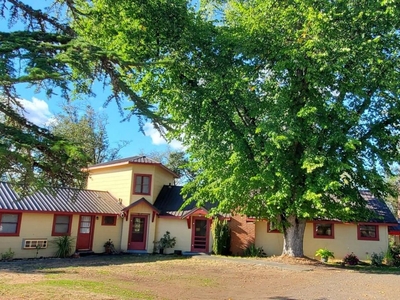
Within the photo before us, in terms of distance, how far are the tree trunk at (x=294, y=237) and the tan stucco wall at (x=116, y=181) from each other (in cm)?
1018

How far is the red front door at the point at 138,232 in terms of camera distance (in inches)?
885

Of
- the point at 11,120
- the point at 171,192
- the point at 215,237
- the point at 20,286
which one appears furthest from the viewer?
the point at 171,192

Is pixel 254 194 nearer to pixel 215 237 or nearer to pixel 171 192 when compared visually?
pixel 215 237

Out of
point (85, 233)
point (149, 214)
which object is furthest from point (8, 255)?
point (149, 214)

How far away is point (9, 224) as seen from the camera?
696 inches

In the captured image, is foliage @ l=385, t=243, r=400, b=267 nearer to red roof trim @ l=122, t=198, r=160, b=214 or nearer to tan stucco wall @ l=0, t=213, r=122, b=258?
red roof trim @ l=122, t=198, r=160, b=214

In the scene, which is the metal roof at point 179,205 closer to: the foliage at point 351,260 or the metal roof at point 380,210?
the metal roof at point 380,210

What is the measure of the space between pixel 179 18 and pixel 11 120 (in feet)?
38.9

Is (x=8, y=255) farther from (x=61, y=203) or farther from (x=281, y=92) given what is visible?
(x=281, y=92)

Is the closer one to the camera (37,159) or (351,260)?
(37,159)

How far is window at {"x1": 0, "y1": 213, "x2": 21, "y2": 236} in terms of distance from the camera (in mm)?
17453

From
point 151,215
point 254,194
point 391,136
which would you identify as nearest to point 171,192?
point 151,215

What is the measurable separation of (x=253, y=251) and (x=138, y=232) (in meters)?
7.38

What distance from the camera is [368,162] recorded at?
55.5 ft
